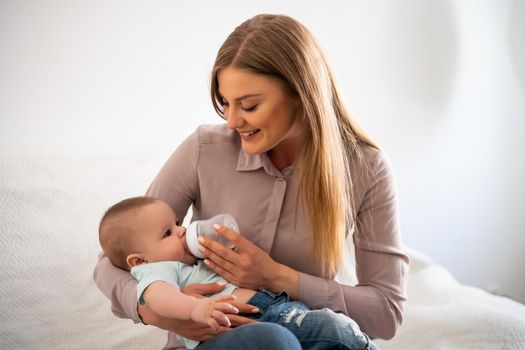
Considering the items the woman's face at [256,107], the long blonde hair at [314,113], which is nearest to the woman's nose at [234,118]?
the woman's face at [256,107]

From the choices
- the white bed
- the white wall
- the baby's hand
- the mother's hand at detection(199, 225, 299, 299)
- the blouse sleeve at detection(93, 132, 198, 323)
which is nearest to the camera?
the baby's hand

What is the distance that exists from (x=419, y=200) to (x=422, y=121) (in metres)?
0.43

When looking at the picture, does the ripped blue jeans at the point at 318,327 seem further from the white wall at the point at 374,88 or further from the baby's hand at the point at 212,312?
the white wall at the point at 374,88

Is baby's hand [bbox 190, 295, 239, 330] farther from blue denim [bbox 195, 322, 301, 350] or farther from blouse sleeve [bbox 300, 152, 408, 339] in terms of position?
blouse sleeve [bbox 300, 152, 408, 339]

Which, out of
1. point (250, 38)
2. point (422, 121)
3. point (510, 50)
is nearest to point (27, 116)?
point (250, 38)

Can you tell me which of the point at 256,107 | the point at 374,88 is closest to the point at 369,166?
the point at 256,107

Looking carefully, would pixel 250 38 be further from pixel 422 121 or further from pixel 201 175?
pixel 422 121

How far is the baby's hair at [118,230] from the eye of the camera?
1.34m

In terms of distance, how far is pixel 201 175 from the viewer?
155 cm

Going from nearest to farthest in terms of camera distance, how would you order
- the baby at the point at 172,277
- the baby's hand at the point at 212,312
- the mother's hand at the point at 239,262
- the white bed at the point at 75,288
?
the baby's hand at the point at 212,312 < the baby at the point at 172,277 < the mother's hand at the point at 239,262 < the white bed at the point at 75,288

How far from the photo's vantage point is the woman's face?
4.51 feet

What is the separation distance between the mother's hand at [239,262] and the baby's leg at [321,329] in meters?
0.10

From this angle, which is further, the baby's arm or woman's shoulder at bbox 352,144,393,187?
woman's shoulder at bbox 352,144,393,187

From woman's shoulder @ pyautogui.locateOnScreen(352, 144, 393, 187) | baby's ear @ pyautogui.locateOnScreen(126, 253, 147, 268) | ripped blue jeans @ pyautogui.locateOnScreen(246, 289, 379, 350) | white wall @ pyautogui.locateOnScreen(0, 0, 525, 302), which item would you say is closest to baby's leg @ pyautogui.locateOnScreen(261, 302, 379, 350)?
ripped blue jeans @ pyautogui.locateOnScreen(246, 289, 379, 350)
